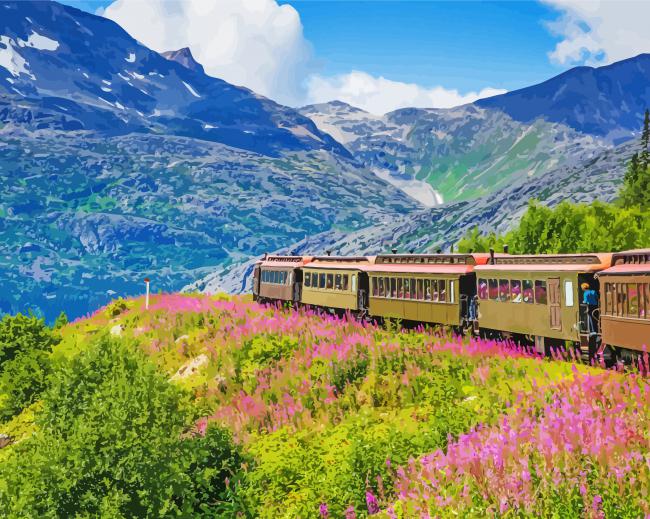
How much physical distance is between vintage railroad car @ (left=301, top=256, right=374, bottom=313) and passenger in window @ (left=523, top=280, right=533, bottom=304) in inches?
441

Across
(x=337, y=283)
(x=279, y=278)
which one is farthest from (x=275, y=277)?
(x=337, y=283)

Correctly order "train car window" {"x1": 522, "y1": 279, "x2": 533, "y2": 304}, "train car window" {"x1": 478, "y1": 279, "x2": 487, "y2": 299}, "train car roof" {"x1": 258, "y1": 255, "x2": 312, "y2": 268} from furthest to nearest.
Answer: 1. "train car roof" {"x1": 258, "y1": 255, "x2": 312, "y2": 268}
2. "train car window" {"x1": 478, "y1": 279, "x2": 487, "y2": 299}
3. "train car window" {"x1": 522, "y1": 279, "x2": 533, "y2": 304}

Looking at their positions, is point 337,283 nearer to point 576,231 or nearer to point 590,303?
point 590,303

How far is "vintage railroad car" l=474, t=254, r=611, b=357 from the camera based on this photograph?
58.1 feet

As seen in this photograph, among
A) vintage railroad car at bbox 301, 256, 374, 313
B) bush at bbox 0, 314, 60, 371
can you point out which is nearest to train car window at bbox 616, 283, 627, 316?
vintage railroad car at bbox 301, 256, 374, 313

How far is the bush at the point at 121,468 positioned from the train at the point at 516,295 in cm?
A: 699

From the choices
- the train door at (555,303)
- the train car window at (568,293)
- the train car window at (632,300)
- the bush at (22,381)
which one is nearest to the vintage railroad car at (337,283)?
the train door at (555,303)

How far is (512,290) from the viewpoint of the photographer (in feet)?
Answer: 68.7

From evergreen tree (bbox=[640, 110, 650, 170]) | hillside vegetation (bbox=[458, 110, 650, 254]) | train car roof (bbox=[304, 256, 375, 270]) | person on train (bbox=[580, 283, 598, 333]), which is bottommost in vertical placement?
person on train (bbox=[580, 283, 598, 333])

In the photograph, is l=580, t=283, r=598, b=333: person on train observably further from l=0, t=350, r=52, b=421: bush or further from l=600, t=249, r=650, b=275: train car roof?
l=0, t=350, r=52, b=421: bush

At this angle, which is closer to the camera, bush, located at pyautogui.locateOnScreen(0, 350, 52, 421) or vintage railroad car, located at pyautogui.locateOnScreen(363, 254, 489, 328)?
bush, located at pyautogui.locateOnScreen(0, 350, 52, 421)

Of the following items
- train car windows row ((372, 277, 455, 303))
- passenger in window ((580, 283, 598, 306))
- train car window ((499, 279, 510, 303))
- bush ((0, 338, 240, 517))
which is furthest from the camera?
train car windows row ((372, 277, 455, 303))

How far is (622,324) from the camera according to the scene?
15578mm

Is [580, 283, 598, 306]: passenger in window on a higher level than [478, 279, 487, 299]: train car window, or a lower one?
lower
